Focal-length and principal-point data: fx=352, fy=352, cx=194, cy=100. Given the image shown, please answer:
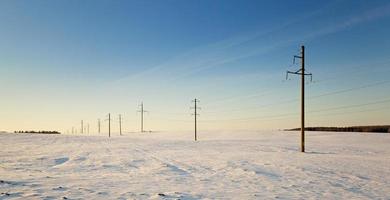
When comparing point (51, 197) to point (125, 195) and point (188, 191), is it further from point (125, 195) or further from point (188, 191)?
point (188, 191)

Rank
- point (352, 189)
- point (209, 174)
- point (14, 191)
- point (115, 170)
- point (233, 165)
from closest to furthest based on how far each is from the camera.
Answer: point (14, 191) → point (352, 189) → point (209, 174) → point (115, 170) → point (233, 165)

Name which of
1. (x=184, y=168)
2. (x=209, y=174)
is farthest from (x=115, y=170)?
(x=209, y=174)

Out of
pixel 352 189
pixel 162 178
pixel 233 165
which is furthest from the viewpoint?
pixel 233 165

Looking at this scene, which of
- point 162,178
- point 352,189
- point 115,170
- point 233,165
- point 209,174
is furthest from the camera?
point 233,165

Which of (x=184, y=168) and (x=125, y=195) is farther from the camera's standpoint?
(x=184, y=168)

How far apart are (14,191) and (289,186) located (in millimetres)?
9136

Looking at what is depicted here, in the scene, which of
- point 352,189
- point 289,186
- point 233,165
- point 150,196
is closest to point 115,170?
point 233,165

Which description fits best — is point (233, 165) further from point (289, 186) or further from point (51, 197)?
point (51, 197)

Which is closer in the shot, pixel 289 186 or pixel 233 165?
pixel 289 186

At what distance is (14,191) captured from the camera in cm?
1048

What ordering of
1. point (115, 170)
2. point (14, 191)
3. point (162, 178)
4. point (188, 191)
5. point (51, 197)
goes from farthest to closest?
1. point (115, 170)
2. point (162, 178)
3. point (188, 191)
4. point (14, 191)
5. point (51, 197)

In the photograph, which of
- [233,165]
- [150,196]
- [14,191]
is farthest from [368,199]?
[14,191]

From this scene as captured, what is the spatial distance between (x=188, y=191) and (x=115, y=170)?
284 inches

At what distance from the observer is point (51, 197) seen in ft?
32.1
